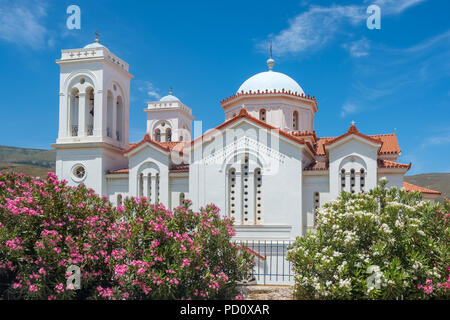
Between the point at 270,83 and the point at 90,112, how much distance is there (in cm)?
1211

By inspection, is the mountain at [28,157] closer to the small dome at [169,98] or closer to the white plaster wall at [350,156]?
the small dome at [169,98]

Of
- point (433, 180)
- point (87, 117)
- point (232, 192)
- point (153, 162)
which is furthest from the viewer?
point (433, 180)

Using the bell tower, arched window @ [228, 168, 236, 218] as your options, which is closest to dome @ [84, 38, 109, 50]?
the bell tower

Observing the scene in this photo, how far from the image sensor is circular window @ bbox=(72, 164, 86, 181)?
24737mm

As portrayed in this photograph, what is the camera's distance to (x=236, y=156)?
21391 millimetres

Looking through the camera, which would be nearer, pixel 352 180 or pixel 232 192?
pixel 352 180

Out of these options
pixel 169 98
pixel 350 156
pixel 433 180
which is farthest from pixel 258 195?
pixel 433 180

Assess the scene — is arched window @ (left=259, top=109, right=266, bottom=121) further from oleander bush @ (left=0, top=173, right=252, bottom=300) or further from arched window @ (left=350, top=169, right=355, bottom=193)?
oleander bush @ (left=0, top=173, right=252, bottom=300)

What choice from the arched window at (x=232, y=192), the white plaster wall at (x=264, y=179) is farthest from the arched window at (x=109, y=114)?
the arched window at (x=232, y=192)

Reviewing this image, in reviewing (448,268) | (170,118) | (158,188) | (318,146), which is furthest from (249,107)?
(170,118)

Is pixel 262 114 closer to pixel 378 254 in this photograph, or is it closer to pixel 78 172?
pixel 78 172

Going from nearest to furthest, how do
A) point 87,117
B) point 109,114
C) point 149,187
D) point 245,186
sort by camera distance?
1. point 245,186
2. point 149,187
3. point 87,117
4. point 109,114

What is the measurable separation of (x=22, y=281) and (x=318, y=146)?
19.5 meters

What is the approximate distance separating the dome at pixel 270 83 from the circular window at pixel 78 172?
1164 centimetres
